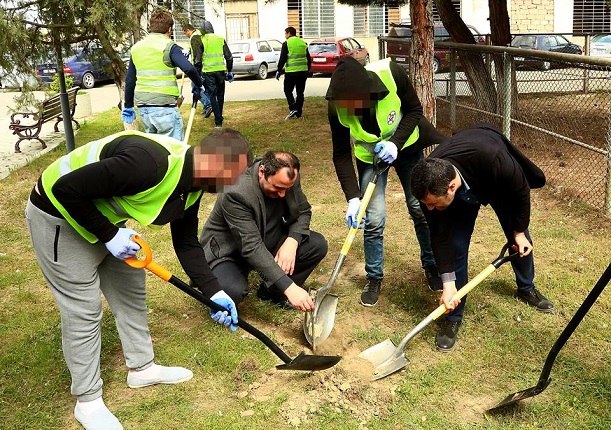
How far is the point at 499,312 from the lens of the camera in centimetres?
393

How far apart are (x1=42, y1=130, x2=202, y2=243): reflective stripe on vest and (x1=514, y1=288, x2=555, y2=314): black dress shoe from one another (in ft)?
7.88

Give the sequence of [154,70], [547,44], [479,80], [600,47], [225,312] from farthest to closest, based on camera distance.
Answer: [547,44], [600,47], [479,80], [154,70], [225,312]

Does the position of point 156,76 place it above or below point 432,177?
above

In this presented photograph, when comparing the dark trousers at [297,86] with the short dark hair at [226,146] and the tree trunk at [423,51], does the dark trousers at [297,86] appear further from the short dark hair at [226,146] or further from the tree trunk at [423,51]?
the short dark hair at [226,146]

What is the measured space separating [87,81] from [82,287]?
17735mm

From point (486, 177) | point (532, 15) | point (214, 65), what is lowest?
point (486, 177)

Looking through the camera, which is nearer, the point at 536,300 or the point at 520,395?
the point at 520,395

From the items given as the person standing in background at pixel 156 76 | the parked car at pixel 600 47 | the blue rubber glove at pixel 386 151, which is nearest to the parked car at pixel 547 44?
the parked car at pixel 600 47

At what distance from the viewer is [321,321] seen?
3736 mm

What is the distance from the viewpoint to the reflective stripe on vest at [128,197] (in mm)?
2684

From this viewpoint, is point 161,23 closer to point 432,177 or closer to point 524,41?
point 432,177

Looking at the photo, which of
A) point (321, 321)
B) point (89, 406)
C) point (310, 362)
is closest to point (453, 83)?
point (321, 321)

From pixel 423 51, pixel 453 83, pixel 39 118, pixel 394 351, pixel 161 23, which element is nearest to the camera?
pixel 394 351

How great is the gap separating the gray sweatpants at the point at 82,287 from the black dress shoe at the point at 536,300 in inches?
91.3
